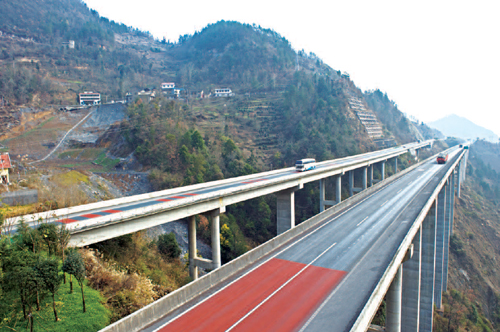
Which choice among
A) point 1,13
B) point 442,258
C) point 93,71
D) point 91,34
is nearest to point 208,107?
point 93,71

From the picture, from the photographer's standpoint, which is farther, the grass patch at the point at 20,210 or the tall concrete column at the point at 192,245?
the tall concrete column at the point at 192,245

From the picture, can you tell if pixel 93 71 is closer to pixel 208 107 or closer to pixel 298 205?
pixel 208 107

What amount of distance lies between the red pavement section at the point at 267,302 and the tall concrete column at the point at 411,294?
1311 centimetres

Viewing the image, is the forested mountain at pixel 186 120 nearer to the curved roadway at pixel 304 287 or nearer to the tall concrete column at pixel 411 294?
the curved roadway at pixel 304 287

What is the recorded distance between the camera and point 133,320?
11.8 meters

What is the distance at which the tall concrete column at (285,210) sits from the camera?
111 feet

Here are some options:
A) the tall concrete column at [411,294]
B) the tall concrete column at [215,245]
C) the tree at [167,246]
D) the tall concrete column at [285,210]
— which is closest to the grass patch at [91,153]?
the tree at [167,246]

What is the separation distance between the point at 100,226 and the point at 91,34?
8709 inches

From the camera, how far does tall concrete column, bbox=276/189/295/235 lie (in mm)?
33875

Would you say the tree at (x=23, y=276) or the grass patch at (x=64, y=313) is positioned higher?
the tree at (x=23, y=276)

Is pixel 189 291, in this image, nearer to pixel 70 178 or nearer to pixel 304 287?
pixel 304 287

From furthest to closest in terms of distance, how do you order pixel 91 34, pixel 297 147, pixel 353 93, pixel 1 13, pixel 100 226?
1. pixel 91 34
2. pixel 1 13
3. pixel 353 93
4. pixel 297 147
5. pixel 100 226

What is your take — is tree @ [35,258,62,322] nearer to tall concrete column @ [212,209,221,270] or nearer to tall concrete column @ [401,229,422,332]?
tall concrete column @ [212,209,221,270]

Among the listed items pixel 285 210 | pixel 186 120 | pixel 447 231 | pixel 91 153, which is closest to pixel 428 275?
pixel 285 210
